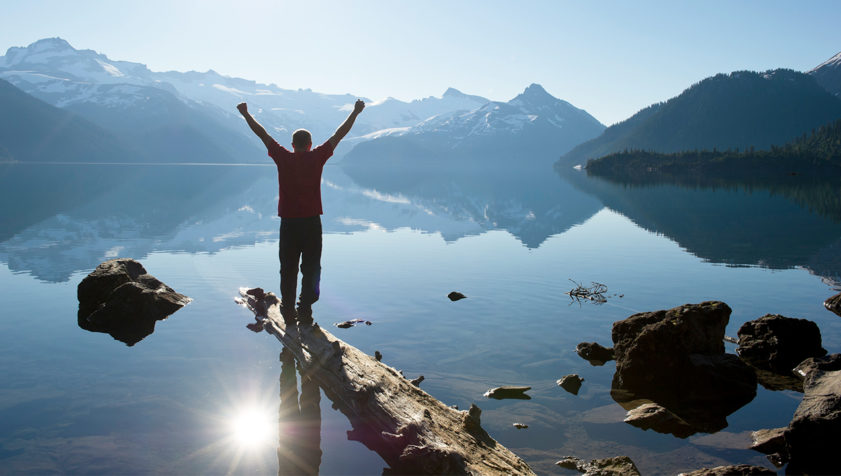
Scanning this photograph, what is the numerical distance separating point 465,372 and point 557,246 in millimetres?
22549

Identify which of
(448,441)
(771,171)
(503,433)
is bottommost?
(503,433)

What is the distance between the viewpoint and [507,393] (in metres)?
11.5

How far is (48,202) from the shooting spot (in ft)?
202

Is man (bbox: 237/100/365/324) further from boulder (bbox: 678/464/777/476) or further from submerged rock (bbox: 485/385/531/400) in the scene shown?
boulder (bbox: 678/464/777/476)

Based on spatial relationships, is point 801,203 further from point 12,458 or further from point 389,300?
point 12,458

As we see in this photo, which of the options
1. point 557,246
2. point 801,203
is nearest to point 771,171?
point 801,203

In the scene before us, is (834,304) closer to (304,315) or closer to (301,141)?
(304,315)

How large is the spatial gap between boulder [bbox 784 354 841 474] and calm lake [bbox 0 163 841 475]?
628 millimetres

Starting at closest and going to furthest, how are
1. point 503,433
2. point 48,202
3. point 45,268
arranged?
point 503,433 → point 45,268 → point 48,202

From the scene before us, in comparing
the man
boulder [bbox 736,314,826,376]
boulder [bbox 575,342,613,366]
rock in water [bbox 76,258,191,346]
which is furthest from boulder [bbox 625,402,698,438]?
rock in water [bbox 76,258,191,346]

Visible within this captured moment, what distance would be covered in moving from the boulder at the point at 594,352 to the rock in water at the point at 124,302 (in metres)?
12.6

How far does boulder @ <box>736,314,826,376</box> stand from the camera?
13492 mm

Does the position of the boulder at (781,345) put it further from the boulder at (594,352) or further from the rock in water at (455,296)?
the rock in water at (455,296)

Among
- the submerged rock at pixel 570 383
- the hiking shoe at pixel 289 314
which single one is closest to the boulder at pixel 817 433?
the submerged rock at pixel 570 383
